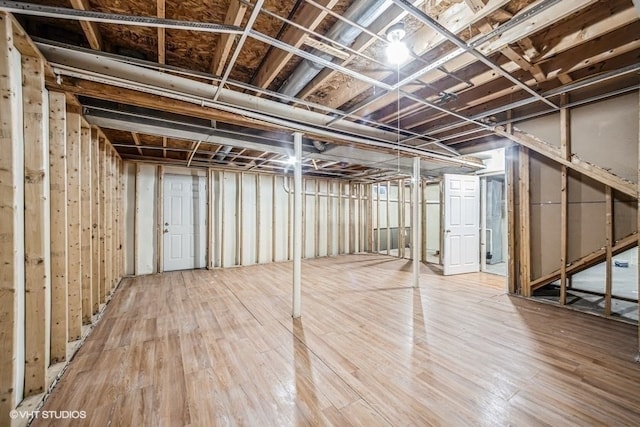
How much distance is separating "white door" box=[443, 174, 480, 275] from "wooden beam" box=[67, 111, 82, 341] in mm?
5594

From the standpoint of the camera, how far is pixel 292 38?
1888 mm

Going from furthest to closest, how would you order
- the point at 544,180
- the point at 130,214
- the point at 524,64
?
the point at 130,214 < the point at 544,180 < the point at 524,64

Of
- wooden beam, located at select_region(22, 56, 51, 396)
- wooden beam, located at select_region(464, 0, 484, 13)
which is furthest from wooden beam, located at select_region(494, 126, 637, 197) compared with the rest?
wooden beam, located at select_region(22, 56, 51, 396)

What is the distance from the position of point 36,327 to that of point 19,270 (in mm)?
423

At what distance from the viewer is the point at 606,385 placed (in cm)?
188

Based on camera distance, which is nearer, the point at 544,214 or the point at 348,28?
the point at 348,28

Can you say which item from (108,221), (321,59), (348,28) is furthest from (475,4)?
(108,221)

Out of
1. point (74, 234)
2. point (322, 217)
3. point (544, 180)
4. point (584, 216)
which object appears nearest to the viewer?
point (74, 234)

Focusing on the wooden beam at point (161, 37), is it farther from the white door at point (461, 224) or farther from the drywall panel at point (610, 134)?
the white door at point (461, 224)

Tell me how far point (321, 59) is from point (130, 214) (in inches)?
208

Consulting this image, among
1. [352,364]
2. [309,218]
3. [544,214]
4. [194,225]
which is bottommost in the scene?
[352,364]

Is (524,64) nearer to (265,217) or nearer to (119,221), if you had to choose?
(265,217)

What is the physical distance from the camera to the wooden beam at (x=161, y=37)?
1580 millimetres

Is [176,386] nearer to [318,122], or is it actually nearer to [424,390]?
[424,390]
